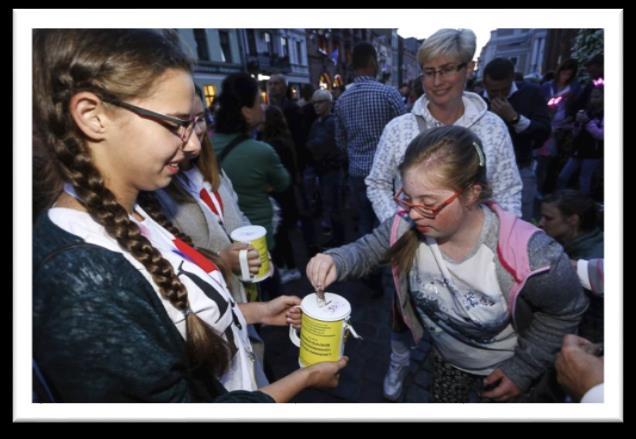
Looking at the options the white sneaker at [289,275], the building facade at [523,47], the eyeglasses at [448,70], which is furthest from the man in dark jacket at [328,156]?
the building facade at [523,47]

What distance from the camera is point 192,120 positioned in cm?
108

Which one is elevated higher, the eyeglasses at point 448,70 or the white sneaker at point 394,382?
the eyeglasses at point 448,70

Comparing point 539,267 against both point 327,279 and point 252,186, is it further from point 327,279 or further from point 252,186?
point 252,186

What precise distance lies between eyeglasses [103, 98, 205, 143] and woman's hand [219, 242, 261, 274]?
795 millimetres

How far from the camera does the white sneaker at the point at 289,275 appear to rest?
13.8 ft

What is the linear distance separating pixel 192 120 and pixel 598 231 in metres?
2.65

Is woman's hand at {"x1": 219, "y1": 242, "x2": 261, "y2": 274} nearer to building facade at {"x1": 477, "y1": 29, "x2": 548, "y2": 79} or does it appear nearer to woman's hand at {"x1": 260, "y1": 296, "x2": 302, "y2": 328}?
woman's hand at {"x1": 260, "y1": 296, "x2": 302, "y2": 328}

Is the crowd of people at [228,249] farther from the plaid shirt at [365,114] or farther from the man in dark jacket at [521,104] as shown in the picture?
the plaid shirt at [365,114]

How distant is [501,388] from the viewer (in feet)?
5.04

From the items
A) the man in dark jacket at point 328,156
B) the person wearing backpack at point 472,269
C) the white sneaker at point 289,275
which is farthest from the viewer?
the man in dark jacket at point 328,156

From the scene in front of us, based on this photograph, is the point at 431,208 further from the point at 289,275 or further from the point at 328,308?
the point at 289,275

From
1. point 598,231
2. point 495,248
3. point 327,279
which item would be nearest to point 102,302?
point 327,279

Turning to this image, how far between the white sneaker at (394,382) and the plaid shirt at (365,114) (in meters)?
1.98

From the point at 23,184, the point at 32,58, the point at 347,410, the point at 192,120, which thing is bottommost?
the point at 347,410
